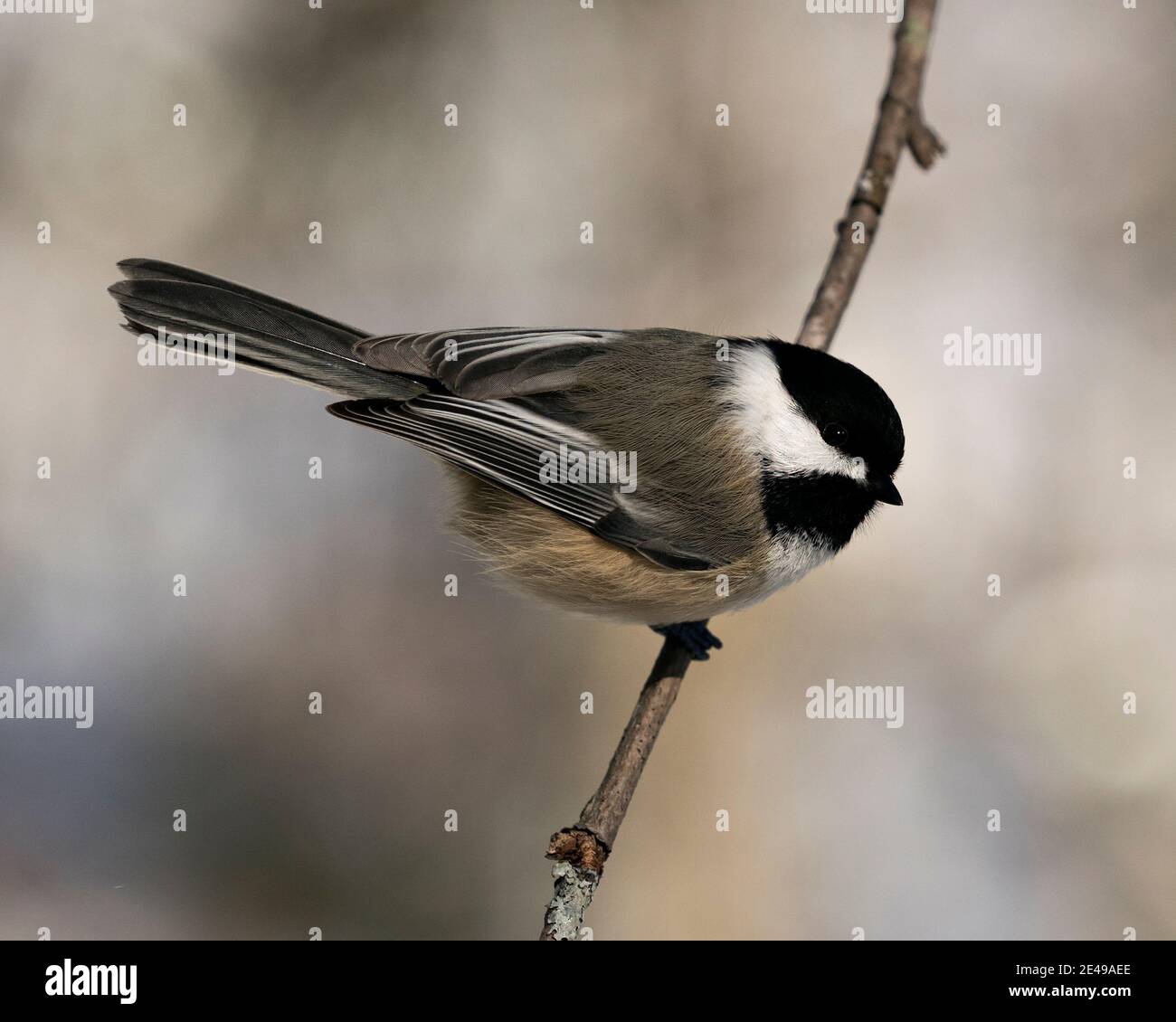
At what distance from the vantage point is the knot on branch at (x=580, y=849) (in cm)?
175

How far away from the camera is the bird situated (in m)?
2.05

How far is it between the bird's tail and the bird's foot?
2.31 feet

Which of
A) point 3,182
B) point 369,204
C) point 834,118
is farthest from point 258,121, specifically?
point 834,118

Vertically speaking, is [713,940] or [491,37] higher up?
[491,37]

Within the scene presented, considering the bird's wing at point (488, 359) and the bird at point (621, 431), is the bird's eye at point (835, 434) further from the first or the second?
the bird's wing at point (488, 359)

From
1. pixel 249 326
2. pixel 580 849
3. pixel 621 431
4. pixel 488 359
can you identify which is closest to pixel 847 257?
pixel 621 431

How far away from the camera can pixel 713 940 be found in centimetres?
287

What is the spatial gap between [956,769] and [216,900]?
197 cm

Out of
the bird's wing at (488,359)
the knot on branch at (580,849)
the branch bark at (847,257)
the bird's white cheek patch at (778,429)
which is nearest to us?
the knot on branch at (580,849)

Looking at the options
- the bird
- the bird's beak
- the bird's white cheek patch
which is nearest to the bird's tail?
the bird

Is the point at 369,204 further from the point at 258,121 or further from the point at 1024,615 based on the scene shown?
the point at 1024,615

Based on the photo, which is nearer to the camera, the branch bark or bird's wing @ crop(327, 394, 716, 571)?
the branch bark

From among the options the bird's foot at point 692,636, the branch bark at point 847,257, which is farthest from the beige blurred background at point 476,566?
the branch bark at point 847,257

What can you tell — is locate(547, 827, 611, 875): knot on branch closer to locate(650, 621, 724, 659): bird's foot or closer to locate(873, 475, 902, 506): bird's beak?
locate(650, 621, 724, 659): bird's foot
